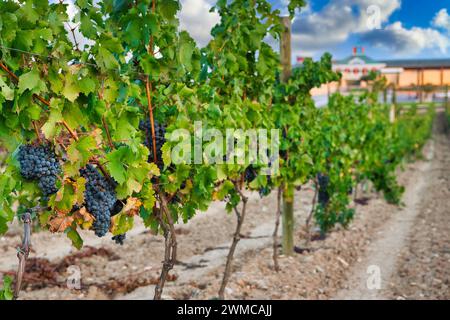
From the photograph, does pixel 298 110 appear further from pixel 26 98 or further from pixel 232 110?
pixel 26 98

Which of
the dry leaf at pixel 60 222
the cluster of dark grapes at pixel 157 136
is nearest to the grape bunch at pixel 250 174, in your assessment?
the cluster of dark grapes at pixel 157 136

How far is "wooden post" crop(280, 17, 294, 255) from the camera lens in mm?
6520

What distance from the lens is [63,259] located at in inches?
278

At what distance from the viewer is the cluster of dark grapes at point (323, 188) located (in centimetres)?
811

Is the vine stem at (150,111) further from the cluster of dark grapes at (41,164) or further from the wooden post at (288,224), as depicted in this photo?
the wooden post at (288,224)

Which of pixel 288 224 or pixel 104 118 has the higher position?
pixel 104 118

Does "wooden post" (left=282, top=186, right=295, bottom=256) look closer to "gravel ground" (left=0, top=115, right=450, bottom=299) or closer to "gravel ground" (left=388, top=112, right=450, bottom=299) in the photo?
"gravel ground" (left=0, top=115, right=450, bottom=299)

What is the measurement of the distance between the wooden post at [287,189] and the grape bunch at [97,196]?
3440mm

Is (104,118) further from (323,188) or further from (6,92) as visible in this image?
(323,188)

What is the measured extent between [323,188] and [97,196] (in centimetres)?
550

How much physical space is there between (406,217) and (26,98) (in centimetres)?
821

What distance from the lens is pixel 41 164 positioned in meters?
2.88

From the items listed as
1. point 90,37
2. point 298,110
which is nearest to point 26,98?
point 90,37

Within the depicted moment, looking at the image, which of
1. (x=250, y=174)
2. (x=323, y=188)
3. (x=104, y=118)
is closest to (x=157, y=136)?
(x=104, y=118)
